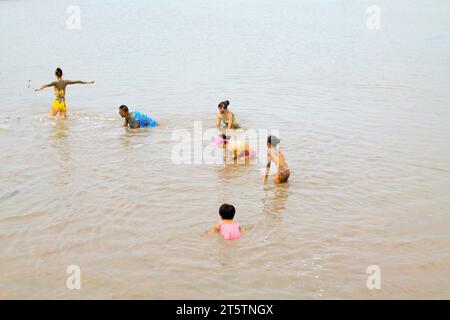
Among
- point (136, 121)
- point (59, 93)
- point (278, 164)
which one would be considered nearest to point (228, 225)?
point (278, 164)

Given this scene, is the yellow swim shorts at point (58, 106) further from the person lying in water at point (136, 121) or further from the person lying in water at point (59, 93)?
the person lying in water at point (136, 121)

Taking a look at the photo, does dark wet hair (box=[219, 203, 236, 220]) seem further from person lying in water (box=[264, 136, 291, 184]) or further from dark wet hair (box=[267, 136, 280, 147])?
dark wet hair (box=[267, 136, 280, 147])

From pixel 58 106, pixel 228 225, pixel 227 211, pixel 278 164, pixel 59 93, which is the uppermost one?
pixel 59 93

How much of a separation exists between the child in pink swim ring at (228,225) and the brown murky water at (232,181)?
6.0 inches

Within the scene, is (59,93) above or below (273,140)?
above

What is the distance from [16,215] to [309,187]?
418cm

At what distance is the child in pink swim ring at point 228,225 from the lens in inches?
231

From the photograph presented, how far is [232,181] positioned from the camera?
26.1 ft

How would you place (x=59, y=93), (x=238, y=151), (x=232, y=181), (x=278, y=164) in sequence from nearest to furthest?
(x=278, y=164), (x=232, y=181), (x=238, y=151), (x=59, y=93)

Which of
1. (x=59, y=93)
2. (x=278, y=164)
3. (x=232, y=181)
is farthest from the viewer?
(x=59, y=93)

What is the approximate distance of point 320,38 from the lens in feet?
74.9

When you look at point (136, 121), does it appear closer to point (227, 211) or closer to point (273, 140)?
point (273, 140)

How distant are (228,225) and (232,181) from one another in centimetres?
212
